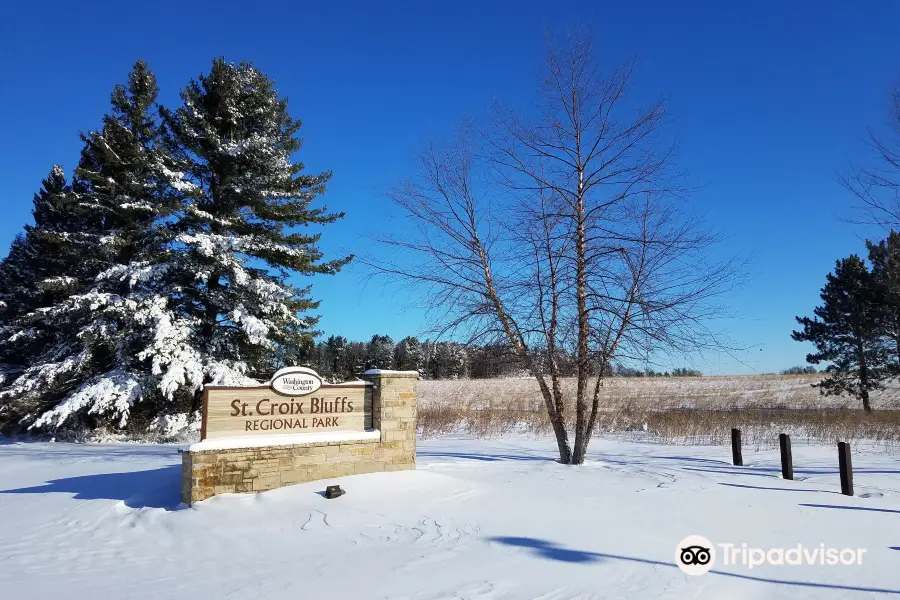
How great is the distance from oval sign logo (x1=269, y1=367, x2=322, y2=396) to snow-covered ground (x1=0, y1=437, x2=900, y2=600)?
141 cm

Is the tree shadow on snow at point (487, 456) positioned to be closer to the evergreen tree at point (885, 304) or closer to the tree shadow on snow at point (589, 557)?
the tree shadow on snow at point (589, 557)

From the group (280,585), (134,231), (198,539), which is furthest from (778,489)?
(134,231)

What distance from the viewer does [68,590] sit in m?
5.02

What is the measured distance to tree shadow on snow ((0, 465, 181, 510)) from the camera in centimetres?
812

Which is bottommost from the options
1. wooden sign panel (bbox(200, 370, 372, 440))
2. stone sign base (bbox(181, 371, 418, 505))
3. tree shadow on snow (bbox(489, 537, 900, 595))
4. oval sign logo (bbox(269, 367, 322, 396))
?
tree shadow on snow (bbox(489, 537, 900, 595))

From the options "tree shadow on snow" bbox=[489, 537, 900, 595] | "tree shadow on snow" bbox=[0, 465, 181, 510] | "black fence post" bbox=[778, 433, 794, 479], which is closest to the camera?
"tree shadow on snow" bbox=[489, 537, 900, 595]

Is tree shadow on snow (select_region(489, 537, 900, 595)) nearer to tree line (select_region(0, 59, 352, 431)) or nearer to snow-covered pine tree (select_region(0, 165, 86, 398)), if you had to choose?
tree line (select_region(0, 59, 352, 431))

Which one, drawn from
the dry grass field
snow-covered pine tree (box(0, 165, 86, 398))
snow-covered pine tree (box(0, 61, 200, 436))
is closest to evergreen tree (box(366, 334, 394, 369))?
the dry grass field

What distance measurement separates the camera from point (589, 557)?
5363 mm

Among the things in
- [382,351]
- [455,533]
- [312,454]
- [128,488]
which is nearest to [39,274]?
[128,488]

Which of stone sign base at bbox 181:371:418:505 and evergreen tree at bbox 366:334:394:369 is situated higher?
evergreen tree at bbox 366:334:394:369

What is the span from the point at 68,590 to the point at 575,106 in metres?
10.3

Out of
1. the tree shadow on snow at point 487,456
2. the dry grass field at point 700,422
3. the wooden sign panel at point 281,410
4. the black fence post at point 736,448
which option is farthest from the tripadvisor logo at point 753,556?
the dry grass field at point 700,422

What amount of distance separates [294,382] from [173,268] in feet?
33.3
